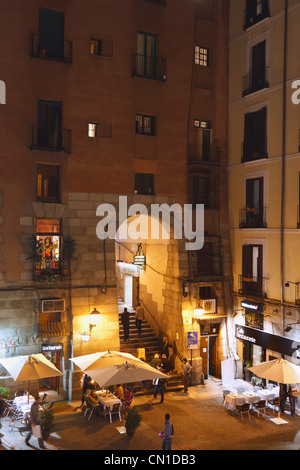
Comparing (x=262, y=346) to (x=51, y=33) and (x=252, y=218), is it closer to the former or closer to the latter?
(x=252, y=218)


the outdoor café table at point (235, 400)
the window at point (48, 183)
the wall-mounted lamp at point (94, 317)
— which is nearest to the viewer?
the outdoor café table at point (235, 400)

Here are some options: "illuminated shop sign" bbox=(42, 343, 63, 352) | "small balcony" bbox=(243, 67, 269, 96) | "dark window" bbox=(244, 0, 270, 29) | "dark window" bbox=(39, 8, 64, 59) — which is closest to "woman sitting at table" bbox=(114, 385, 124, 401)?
"illuminated shop sign" bbox=(42, 343, 63, 352)

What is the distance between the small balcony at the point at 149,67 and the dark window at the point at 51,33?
3680 millimetres

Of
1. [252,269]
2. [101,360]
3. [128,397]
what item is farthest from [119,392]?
[252,269]

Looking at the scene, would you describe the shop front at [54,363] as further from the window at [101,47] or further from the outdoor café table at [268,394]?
the window at [101,47]

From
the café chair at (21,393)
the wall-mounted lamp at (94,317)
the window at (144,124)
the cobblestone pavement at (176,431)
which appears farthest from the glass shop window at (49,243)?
the window at (144,124)

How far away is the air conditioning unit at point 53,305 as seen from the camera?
20281 millimetres

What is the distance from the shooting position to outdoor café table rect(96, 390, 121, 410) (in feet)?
59.3

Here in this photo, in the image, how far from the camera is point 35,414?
15273 millimetres

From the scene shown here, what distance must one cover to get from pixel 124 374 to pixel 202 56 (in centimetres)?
1753

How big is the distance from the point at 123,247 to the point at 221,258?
393 inches

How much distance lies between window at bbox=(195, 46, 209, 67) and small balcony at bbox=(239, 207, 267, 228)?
27.6 ft

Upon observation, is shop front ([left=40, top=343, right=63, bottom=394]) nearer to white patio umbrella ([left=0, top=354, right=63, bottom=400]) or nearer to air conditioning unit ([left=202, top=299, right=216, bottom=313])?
white patio umbrella ([left=0, top=354, right=63, bottom=400])
